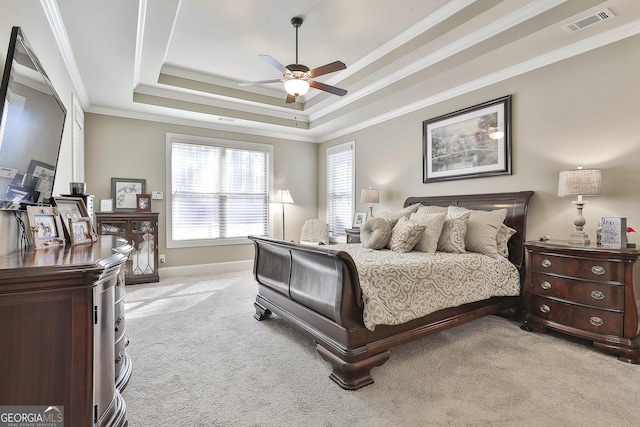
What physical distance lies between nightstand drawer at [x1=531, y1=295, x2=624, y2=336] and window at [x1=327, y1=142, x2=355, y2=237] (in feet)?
11.3

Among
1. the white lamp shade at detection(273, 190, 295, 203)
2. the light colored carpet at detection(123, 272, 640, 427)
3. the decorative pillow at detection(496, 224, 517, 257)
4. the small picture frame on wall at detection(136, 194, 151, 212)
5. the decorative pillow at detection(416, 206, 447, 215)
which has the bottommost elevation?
the light colored carpet at detection(123, 272, 640, 427)

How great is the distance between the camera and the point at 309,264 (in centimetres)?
254

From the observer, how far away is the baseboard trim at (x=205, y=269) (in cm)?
530

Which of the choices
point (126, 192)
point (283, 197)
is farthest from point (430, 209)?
point (126, 192)

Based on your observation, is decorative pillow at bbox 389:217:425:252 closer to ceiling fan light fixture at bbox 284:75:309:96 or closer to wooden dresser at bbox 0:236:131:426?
ceiling fan light fixture at bbox 284:75:309:96

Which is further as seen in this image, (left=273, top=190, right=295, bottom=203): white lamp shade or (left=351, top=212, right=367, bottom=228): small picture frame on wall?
(left=273, top=190, right=295, bottom=203): white lamp shade

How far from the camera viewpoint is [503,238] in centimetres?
334

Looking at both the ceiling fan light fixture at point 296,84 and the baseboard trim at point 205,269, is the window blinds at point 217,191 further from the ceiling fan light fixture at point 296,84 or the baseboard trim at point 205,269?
the ceiling fan light fixture at point 296,84

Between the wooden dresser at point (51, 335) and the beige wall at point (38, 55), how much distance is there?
2.03 ft

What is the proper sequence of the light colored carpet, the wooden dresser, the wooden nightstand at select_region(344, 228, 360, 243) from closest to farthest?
1. the wooden dresser
2. the light colored carpet
3. the wooden nightstand at select_region(344, 228, 360, 243)

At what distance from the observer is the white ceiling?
2.68 m

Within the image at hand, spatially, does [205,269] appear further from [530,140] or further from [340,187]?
[530,140]

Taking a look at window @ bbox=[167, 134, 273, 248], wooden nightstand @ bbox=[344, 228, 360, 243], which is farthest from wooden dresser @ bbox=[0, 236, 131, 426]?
window @ bbox=[167, 134, 273, 248]

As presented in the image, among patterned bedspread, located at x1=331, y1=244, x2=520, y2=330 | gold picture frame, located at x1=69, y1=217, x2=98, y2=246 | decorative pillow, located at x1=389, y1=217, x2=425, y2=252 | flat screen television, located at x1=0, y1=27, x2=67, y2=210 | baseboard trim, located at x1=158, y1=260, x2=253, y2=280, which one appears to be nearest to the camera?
flat screen television, located at x1=0, y1=27, x2=67, y2=210
